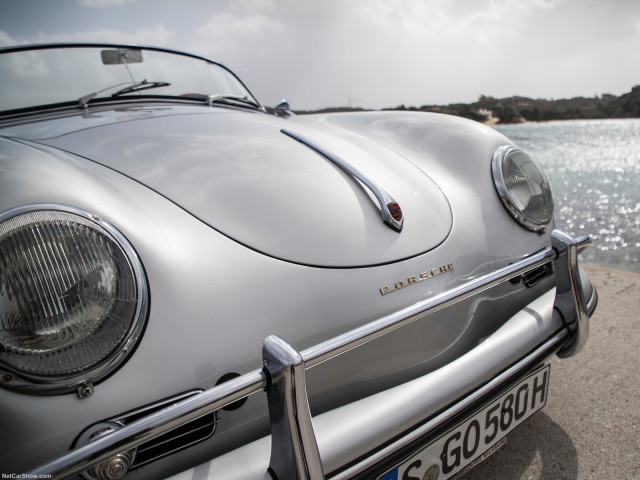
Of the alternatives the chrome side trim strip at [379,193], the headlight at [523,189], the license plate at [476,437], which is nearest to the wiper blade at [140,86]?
the chrome side trim strip at [379,193]

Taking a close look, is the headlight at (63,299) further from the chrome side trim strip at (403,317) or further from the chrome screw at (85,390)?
the chrome side trim strip at (403,317)

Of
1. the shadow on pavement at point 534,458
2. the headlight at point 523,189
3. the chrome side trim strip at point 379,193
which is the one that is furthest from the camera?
the headlight at point 523,189

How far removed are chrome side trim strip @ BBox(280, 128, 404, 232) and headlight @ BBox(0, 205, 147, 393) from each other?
26.5 inches

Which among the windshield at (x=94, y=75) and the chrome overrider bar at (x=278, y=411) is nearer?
the chrome overrider bar at (x=278, y=411)

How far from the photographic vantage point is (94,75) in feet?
6.41

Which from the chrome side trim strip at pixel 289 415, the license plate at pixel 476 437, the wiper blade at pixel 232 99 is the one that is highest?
the wiper blade at pixel 232 99

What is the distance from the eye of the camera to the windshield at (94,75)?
178 cm

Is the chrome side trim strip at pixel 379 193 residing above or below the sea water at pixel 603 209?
above

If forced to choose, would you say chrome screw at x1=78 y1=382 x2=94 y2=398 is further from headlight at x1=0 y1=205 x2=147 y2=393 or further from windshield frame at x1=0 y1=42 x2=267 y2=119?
windshield frame at x1=0 y1=42 x2=267 y2=119

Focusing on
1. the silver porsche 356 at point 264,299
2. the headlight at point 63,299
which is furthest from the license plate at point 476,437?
the headlight at point 63,299

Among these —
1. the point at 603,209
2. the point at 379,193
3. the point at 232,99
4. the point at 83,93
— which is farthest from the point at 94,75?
the point at 603,209

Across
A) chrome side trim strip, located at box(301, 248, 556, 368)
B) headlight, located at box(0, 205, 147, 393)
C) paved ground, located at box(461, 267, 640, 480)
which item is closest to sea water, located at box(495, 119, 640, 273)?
chrome side trim strip, located at box(301, 248, 556, 368)

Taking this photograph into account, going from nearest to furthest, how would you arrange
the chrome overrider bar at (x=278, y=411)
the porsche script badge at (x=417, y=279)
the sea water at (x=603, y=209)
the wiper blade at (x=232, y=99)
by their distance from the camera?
the chrome overrider bar at (x=278, y=411) < the porsche script badge at (x=417, y=279) < the wiper blade at (x=232, y=99) < the sea water at (x=603, y=209)

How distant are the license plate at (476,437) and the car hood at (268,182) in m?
0.43
